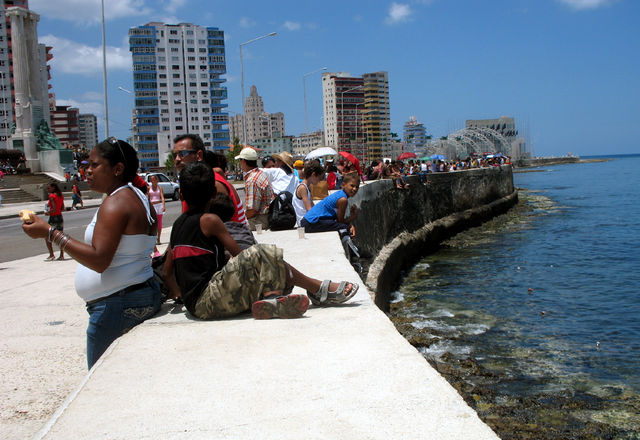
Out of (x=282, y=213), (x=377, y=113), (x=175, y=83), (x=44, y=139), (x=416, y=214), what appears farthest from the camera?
(x=377, y=113)

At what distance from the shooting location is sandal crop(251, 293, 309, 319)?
3.87 m

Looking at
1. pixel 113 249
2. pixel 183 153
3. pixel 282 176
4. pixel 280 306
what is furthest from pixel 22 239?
pixel 113 249

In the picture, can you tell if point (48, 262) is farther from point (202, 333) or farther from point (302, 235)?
point (202, 333)

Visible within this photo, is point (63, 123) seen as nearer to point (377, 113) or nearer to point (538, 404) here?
point (377, 113)

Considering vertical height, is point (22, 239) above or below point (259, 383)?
below

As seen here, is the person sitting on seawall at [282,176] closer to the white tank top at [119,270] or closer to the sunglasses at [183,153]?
the sunglasses at [183,153]

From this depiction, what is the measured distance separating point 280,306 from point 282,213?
483 centimetres

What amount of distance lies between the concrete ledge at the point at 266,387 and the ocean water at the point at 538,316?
3.43 meters

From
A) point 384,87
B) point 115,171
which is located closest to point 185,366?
point 115,171

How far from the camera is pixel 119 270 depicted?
3270 millimetres

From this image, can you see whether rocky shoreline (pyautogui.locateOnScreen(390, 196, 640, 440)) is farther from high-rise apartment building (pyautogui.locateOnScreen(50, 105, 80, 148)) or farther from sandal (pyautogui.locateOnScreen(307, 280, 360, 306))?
high-rise apartment building (pyautogui.locateOnScreen(50, 105, 80, 148))

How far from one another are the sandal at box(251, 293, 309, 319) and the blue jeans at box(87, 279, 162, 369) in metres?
0.72

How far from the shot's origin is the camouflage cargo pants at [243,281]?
3861 mm

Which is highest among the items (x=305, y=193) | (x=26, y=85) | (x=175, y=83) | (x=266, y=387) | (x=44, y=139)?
(x=175, y=83)
